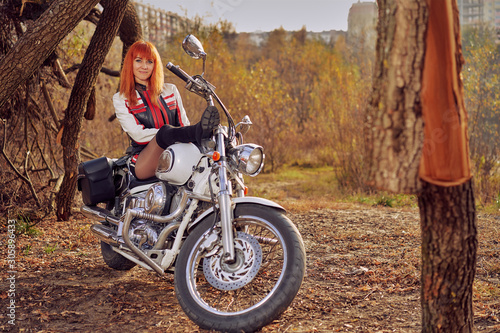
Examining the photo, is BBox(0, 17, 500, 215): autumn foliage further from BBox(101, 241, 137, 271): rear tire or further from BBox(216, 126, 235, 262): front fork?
BBox(216, 126, 235, 262): front fork

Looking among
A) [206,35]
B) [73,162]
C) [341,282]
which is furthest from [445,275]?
[206,35]

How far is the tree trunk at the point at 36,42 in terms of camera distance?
3973 mm

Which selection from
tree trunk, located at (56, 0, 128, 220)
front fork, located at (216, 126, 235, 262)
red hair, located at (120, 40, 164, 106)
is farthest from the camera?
tree trunk, located at (56, 0, 128, 220)

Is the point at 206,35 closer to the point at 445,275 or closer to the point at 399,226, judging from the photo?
the point at 399,226

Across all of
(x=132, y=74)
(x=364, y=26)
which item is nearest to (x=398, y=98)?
(x=132, y=74)

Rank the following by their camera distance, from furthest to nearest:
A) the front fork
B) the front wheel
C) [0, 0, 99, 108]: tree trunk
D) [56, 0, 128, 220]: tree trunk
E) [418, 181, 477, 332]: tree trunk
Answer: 1. [56, 0, 128, 220]: tree trunk
2. [0, 0, 99, 108]: tree trunk
3. the front fork
4. the front wheel
5. [418, 181, 477, 332]: tree trunk

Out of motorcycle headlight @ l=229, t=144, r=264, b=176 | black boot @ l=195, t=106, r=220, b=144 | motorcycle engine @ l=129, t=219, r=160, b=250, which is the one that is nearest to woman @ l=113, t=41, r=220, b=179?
motorcycle engine @ l=129, t=219, r=160, b=250

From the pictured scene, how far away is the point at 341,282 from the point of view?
366 centimetres

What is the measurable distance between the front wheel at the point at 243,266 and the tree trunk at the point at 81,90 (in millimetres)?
3171

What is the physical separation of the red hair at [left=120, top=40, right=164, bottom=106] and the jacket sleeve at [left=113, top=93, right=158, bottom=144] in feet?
0.20

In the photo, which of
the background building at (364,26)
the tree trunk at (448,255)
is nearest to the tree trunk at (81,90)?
the tree trunk at (448,255)

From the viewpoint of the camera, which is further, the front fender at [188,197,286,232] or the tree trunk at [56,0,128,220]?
the tree trunk at [56,0,128,220]

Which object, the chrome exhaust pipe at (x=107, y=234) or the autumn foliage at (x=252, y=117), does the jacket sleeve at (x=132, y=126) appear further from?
the autumn foliage at (x=252, y=117)

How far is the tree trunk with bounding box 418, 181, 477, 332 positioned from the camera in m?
2.22
